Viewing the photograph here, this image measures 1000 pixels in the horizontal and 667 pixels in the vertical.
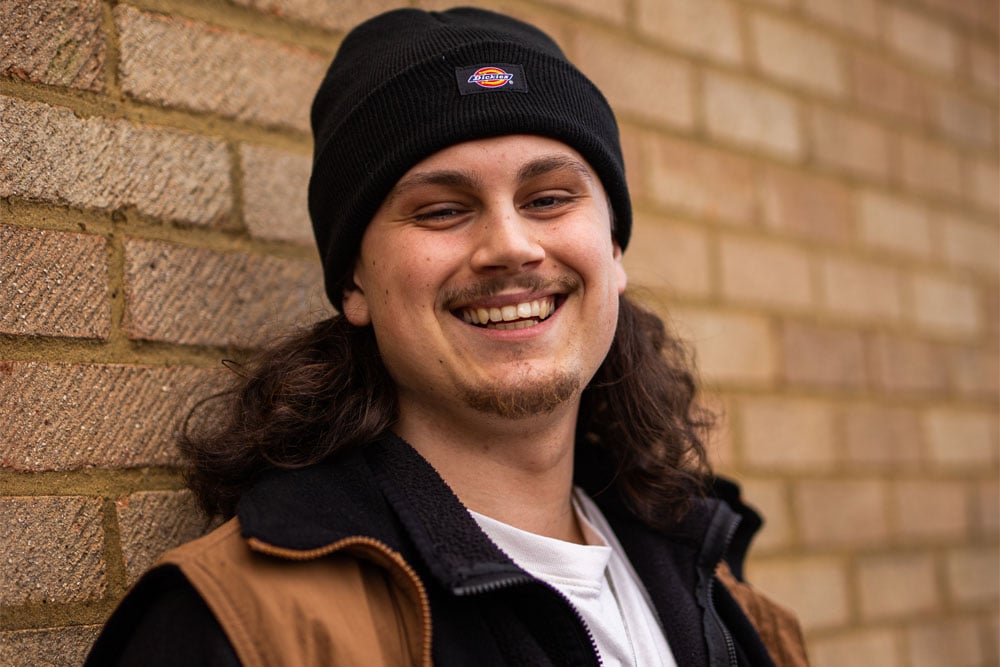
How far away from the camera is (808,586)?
10.2 feet

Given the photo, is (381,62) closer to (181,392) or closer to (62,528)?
(181,392)

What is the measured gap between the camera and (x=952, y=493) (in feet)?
12.0

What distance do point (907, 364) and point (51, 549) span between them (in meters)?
2.76

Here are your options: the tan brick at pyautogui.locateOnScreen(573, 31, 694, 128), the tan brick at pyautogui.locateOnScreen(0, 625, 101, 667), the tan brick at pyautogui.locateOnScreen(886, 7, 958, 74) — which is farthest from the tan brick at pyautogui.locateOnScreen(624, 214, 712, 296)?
the tan brick at pyautogui.locateOnScreen(0, 625, 101, 667)

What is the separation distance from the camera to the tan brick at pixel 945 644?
3.42 m

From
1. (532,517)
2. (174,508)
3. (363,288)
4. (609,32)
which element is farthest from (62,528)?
(609,32)

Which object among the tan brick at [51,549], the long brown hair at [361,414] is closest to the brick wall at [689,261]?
the tan brick at [51,549]

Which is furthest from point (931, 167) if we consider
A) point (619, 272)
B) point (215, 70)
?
point (215, 70)

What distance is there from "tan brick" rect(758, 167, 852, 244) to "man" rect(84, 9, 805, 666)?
1247 millimetres

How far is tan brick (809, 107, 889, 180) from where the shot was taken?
3.41 metres

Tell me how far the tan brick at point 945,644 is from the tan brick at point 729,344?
1035 mm

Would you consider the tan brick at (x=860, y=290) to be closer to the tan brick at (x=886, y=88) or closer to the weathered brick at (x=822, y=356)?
the weathered brick at (x=822, y=356)

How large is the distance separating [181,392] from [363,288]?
1.23 feet

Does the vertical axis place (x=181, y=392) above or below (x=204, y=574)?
above
